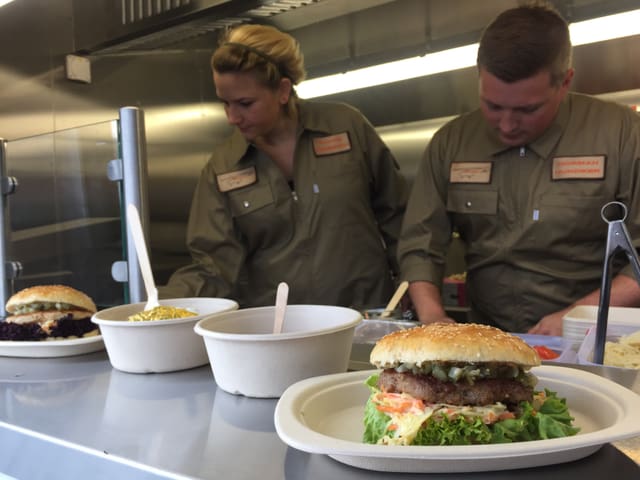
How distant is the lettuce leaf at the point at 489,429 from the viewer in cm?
80

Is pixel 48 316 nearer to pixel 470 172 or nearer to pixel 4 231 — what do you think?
pixel 4 231

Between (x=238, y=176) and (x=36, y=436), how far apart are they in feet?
6.96

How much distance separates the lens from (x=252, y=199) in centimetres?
297

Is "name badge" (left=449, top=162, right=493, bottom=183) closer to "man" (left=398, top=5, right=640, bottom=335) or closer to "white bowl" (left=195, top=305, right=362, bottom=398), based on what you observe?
"man" (left=398, top=5, right=640, bottom=335)

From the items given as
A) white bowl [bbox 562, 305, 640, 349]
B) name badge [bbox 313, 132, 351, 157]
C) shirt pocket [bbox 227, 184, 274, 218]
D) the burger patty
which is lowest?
white bowl [bbox 562, 305, 640, 349]

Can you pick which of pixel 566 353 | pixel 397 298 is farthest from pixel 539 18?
pixel 566 353

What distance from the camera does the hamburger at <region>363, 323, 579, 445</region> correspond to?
81 cm

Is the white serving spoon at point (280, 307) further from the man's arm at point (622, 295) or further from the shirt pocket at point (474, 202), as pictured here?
the shirt pocket at point (474, 202)

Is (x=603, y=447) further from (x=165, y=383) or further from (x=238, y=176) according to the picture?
(x=238, y=176)

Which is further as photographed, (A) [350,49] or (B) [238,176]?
(A) [350,49]

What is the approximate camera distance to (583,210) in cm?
244

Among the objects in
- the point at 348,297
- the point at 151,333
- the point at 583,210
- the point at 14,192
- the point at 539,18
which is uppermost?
the point at 539,18

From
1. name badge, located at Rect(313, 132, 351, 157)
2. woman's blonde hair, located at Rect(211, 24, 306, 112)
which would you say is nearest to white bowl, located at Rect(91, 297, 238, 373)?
woman's blonde hair, located at Rect(211, 24, 306, 112)

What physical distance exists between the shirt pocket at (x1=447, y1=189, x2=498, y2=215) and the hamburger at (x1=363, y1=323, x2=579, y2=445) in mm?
1729
